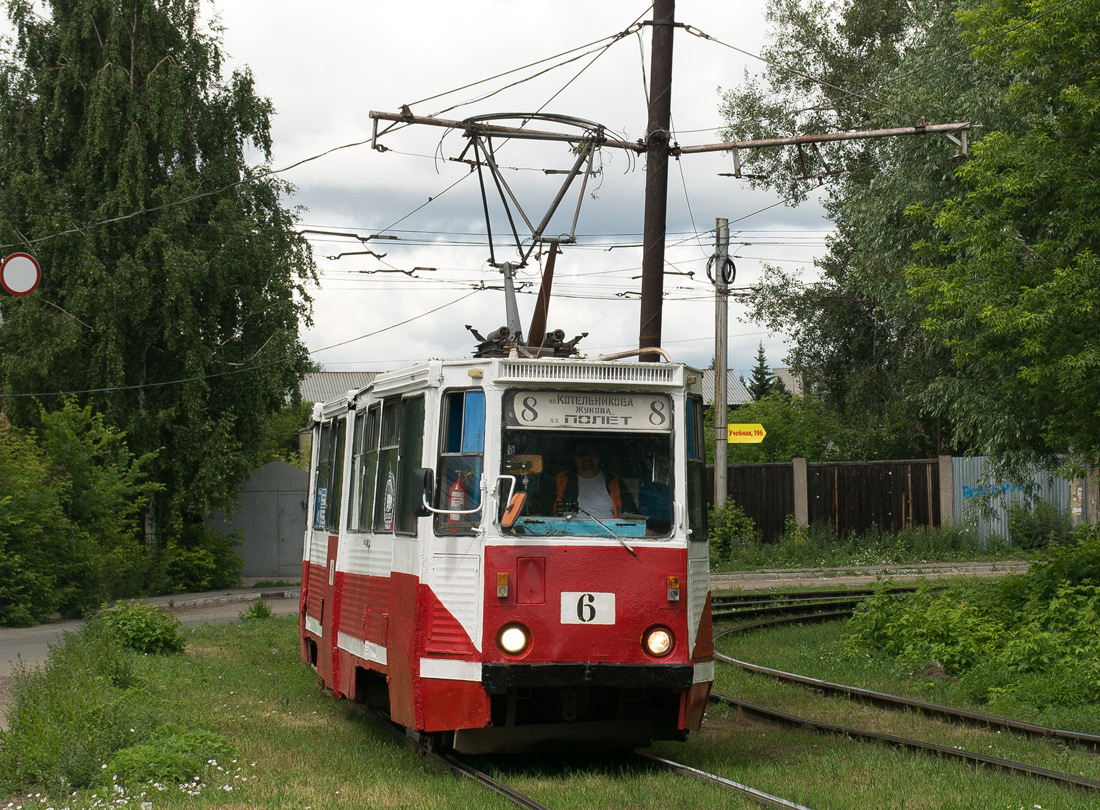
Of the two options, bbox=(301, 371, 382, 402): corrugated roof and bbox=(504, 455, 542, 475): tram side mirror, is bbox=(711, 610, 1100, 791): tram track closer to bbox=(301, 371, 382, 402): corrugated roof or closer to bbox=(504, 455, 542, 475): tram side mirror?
bbox=(504, 455, 542, 475): tram side mirror

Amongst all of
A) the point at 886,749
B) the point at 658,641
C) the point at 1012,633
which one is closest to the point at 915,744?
the point at 886,749

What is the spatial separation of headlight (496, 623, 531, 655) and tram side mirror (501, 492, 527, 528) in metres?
0.68

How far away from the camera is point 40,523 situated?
22859 millimetres

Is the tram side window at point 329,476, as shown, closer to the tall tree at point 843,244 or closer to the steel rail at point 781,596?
the steel rail at point 781,596

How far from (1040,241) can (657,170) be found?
438 cm

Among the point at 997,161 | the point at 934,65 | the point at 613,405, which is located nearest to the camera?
the point at 613,405

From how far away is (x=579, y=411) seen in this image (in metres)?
8.45

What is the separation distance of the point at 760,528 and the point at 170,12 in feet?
68.6

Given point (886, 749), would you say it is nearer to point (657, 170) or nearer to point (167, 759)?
point (167, 759)

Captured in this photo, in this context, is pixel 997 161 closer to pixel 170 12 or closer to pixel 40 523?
pixel 40 523

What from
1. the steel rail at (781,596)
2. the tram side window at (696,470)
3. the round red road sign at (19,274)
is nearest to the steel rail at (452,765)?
the tram side window at (696,470)

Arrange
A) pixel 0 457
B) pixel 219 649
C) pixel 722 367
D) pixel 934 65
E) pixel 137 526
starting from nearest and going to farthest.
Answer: pixel 219 649 < pixel 0 457 < pixel 934 65 < pixel 722 367 < pixel 137 526

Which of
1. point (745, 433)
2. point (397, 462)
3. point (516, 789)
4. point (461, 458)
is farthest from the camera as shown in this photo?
point (745, 433)

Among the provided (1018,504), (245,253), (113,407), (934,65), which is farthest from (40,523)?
(1018,504)
